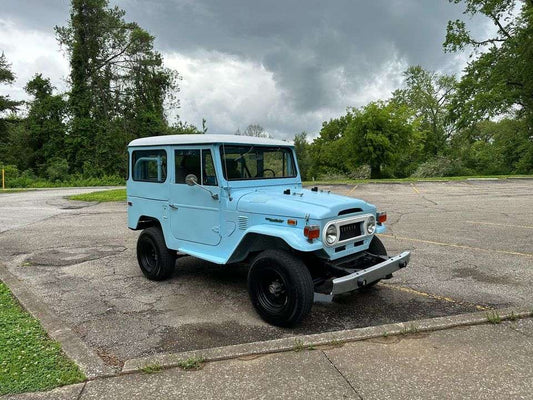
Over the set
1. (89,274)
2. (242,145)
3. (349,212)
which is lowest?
(89,274)

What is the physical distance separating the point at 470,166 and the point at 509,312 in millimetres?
40328

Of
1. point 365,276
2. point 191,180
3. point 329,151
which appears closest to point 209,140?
point 191,180

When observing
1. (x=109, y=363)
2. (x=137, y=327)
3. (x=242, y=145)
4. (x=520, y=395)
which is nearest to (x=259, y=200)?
(x=242, y=145)

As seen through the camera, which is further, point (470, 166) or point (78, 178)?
point (470, 166)

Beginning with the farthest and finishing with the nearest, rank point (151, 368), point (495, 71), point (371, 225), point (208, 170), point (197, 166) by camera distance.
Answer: point (495, 71) < point (197, 166) < point (208, 170) < point (371, 225) < point (151, 368)

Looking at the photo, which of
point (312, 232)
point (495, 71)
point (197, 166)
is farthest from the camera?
point (495, 71)

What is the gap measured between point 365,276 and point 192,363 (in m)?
1.93

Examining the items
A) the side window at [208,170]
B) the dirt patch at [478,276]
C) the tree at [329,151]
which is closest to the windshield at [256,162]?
the side window at [208,170]

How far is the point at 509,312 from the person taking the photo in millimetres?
4172

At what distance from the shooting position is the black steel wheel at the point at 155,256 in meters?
5.55

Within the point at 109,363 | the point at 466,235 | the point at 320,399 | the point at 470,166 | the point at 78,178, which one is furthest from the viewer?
the point at 470,166

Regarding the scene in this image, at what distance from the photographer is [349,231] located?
14.6 feet

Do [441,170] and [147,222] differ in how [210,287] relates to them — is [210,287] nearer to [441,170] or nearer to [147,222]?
[147,222]

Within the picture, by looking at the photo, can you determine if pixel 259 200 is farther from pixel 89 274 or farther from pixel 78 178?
pixel 78 178
